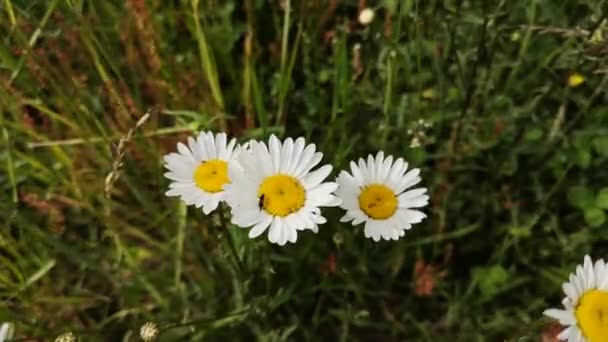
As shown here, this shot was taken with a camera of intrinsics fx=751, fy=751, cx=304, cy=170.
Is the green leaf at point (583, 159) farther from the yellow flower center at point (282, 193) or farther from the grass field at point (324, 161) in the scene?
the yellow flower center at point (282, 193)

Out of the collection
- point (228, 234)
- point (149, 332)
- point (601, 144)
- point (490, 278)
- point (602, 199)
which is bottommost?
point (149, 332)

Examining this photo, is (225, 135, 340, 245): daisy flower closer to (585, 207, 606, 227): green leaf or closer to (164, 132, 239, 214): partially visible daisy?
(164, 132, 239, 214): partially visible daisy

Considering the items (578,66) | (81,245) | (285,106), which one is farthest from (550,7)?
(81,245)

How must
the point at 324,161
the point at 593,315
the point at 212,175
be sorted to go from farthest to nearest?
1. the point at 324,161
2. the point at 212,175
3. the point at 593,315

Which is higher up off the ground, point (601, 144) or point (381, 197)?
point (601, 144)

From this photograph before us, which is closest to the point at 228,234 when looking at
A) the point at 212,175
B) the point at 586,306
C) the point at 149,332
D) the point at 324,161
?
the point at 212,175

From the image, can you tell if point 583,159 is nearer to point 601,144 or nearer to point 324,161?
point 601,144

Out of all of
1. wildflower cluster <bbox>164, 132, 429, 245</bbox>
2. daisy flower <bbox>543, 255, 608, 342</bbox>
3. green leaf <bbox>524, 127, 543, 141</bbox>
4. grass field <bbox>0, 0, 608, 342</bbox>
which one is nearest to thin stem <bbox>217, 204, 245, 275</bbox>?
wildflower cluster <bbox>164, 132, 429, 245</bbox>

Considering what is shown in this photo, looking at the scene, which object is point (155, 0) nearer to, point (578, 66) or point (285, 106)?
point (285, 106)
